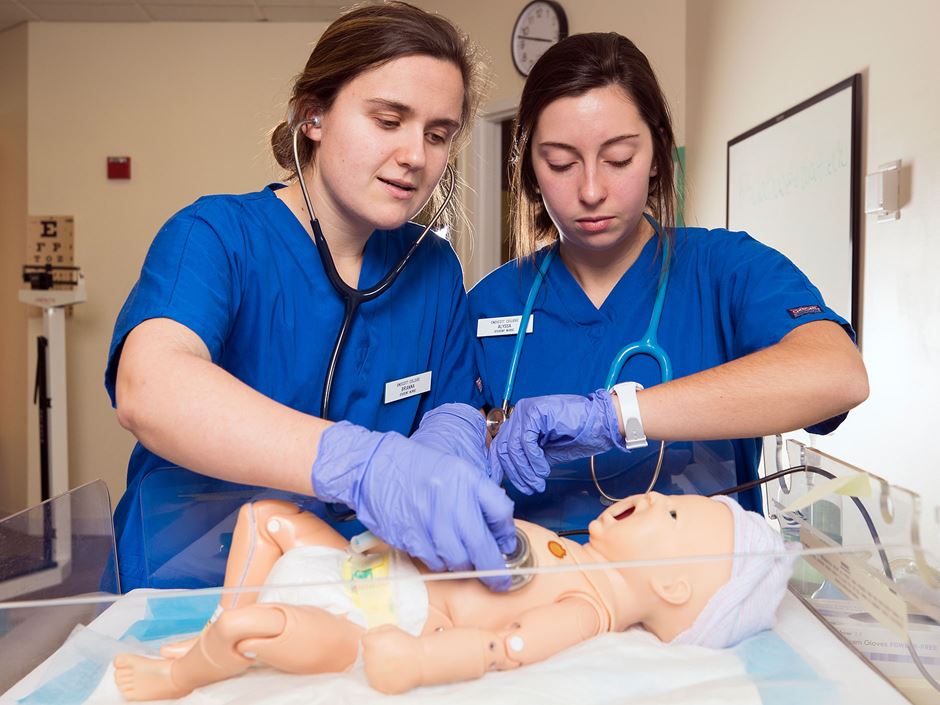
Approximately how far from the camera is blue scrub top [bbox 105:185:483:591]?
898mm

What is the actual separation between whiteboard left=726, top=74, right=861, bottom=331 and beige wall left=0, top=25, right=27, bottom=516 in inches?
155

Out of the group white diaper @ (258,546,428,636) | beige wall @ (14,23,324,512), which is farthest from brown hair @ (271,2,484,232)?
beige wall @ (14,23,324,512)

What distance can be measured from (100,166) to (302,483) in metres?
4.33

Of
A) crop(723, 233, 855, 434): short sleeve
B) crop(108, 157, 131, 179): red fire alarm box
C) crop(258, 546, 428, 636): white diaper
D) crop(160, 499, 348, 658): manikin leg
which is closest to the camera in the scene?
crop(258, 546, 428, 636): white diaper

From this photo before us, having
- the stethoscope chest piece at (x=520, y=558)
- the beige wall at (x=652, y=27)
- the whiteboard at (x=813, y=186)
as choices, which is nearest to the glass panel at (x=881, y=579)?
the stethoscope chest piece at (x=520, y=558)

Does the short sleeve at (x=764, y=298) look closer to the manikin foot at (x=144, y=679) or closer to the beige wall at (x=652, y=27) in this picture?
the manikin foot at (x=144, y=679)

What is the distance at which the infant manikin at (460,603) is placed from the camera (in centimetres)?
63

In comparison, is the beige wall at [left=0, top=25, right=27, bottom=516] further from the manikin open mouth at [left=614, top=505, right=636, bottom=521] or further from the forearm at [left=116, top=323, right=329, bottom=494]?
the manikin open mouth at [left=614, top=505, right=636, bottom=521]

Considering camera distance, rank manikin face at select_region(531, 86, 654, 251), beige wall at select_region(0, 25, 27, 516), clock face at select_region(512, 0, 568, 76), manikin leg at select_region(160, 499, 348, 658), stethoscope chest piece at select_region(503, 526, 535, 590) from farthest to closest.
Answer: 1. beige wall at select_region(0, 25, 27, 516)
2. clock face at select_region(512, 0, 568, 76)
3. manikin face at select_region(531, 86, 654, 251)
4. manikin leg at select_region(160, 499, 348, 658)
5. stethoscope chest piece at select_region(503, 526, 535, 590)

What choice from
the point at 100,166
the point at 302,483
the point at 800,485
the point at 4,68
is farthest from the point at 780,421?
the point at 4,68

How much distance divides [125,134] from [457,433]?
13.8ft

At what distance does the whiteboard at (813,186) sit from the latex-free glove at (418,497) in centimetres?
170

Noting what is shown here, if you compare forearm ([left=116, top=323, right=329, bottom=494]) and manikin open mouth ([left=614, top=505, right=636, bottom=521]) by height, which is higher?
forearm ([left=116, top=323, right=329, bottom=494])

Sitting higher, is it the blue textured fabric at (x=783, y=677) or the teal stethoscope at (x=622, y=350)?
the teal stethoscope at (x=622, y=350)
